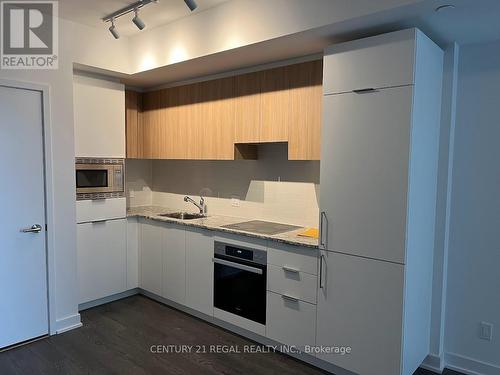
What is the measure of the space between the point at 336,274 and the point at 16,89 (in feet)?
9.66

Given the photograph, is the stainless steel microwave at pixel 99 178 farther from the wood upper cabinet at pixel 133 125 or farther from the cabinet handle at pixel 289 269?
the cabinet handle at pixel 289 269

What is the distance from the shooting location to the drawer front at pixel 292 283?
274 centimetres

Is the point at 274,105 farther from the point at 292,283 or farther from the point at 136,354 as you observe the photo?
the point at 136,354

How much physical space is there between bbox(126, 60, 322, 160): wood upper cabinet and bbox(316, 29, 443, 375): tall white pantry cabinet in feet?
1.29

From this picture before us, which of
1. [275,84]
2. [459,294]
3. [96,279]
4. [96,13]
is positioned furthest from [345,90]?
[96,279]

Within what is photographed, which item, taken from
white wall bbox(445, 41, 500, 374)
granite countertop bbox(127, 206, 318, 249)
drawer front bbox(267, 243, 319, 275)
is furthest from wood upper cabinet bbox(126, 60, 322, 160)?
white wall bbox(445, 41, 500, 374)

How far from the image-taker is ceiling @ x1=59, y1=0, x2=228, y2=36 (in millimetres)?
2881

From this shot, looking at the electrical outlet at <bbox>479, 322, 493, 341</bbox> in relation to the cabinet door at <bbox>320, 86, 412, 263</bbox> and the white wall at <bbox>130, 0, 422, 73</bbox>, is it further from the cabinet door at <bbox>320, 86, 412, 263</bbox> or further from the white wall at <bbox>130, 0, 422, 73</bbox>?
the white wall at <bbox>130, 0, 422, 73</bbox>

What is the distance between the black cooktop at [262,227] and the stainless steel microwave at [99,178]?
4.47 ft

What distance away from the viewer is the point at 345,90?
2.49 metres

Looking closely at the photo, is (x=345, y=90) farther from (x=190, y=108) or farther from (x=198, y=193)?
(x=198, y=193)

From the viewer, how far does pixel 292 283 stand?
2842 mm

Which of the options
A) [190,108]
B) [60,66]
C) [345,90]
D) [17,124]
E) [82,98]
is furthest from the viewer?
[190,108]

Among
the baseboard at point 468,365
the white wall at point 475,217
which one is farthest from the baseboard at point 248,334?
the white wall at point 475,217
